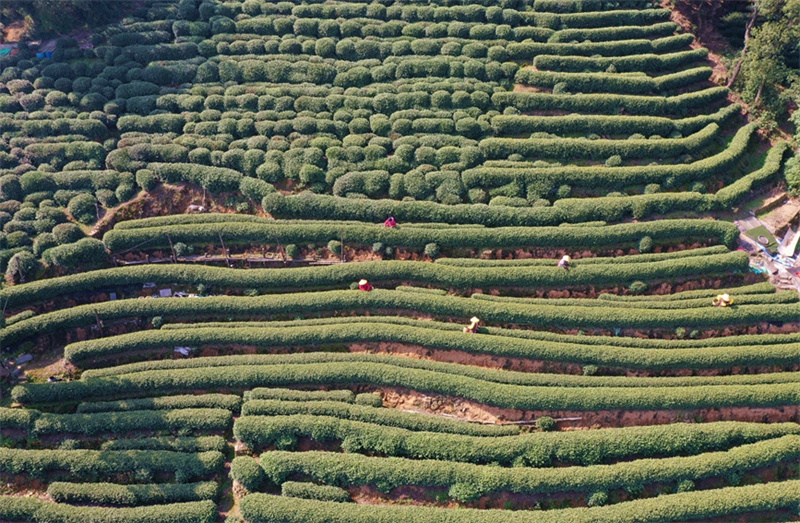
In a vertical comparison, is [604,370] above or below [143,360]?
above

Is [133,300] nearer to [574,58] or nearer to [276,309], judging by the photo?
[276,309]

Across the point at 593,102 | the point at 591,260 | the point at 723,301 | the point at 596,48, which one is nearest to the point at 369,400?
the point at 591,260

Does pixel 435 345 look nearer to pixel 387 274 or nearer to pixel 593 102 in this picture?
pixel 387 274

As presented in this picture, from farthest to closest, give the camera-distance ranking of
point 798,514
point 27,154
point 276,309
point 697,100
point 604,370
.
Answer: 1. point 697,100
2. point 27,154
3. point 276,309
4. point 604,370
5. point 798,514

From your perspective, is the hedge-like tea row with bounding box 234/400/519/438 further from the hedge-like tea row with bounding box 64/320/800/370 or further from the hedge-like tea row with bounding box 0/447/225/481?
the hedge-like tea row with bounding box 64/320/800/370

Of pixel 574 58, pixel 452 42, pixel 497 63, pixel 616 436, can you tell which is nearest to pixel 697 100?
pixel 574 58
